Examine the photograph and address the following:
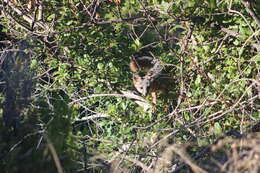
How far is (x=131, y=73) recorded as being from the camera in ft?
18.9

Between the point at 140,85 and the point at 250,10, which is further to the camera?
the point at 140,85

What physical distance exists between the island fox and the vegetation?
0.09 metres

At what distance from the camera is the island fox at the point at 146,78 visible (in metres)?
5.59

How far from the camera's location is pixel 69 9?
5.56m

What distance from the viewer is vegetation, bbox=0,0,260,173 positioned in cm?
439

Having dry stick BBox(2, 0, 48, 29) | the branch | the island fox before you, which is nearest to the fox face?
the island fox

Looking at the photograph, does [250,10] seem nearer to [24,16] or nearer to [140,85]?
[140,85]

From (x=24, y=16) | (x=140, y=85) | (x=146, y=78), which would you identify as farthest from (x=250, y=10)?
(x=24, y=16)

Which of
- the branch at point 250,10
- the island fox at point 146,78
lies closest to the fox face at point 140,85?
the island fox at point 146,78

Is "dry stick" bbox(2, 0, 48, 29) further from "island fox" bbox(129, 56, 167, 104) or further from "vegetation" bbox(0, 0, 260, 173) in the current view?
"island fox" bbox(129, 56, 167, 104)

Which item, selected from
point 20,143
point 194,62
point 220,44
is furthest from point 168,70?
point 20,143

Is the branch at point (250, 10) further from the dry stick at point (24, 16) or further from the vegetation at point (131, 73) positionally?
the dry stick at point (24, 16)

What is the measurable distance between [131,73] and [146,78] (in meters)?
0.21

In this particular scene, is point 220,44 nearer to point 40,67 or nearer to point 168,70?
point 168,70
